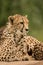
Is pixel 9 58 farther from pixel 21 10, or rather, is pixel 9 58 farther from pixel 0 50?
pixel 21 10

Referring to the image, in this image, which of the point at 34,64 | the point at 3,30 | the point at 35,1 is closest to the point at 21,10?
the point at 35,1

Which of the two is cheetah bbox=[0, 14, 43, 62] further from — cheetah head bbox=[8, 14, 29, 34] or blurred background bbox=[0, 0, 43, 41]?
blurred background bbox=[0, 0, 43, 41]

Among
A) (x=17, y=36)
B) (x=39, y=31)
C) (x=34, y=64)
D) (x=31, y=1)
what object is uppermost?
(x=31, y=1)

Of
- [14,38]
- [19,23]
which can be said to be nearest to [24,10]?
[14,38]

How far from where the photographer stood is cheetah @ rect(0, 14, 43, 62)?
8.70 m

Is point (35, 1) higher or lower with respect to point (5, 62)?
higher

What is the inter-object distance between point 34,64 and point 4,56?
975 mm

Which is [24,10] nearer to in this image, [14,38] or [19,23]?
[14,38]

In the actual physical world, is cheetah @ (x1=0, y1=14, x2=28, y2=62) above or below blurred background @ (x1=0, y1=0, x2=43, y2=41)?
below

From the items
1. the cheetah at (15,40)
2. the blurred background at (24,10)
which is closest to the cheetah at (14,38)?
the cheetah at (15,40)

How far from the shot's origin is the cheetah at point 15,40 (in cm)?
870

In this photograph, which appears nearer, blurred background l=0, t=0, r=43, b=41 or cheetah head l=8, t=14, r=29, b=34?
cheetah head l=8, t=14, r=29, b=34

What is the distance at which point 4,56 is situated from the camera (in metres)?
8.70

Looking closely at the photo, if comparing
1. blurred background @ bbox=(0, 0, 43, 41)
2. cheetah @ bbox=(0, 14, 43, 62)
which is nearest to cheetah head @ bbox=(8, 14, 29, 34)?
cheetah @ bbox=(0, 14, 43, 62)
